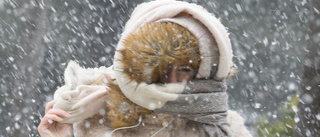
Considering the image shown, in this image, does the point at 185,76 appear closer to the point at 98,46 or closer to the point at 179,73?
the point at 179,73

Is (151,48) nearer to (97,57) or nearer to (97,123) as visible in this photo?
(97,123)

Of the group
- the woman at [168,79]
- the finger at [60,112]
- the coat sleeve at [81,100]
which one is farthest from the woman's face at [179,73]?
the finger at [60,112]

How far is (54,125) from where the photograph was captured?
6.93ft

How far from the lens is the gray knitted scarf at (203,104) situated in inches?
69.7

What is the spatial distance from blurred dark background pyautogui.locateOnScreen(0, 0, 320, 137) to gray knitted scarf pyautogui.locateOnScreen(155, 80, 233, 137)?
459 mm

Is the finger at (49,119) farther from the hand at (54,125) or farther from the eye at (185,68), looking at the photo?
the eye at (185,68)

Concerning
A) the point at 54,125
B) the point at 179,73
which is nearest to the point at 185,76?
the point at 179,73

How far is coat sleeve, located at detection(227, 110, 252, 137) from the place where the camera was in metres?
1.98

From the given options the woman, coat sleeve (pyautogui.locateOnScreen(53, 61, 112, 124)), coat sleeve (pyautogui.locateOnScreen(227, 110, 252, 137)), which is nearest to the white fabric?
the woman

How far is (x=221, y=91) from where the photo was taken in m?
1.84

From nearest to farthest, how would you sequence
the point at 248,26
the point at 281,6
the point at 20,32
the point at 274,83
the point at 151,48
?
the point at 151,48
the point at 20,32
the point at 248,26
the point at 281,6
the point at 274,83

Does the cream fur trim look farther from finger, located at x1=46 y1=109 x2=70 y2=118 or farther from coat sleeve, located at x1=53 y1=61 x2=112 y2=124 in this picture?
finger, located at x1=46 y1=109 x2=70 y2=118

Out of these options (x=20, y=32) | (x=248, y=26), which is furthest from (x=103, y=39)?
(x=248, y=26)

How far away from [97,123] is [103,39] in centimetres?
447
